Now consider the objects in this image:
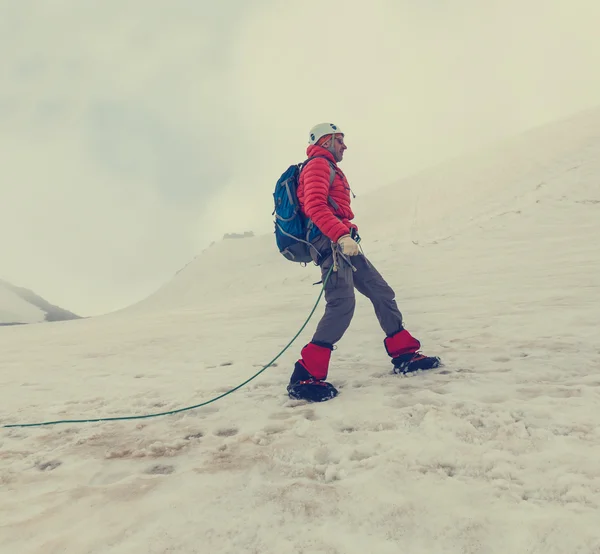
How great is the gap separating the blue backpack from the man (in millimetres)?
69

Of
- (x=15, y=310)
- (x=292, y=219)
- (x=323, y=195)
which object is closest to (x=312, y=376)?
(x=292, y=219)

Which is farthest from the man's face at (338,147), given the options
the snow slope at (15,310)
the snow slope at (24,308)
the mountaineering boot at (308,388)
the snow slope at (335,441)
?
the snow slope at (15,310)

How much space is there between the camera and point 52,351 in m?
8.92

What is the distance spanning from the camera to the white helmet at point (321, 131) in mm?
4512

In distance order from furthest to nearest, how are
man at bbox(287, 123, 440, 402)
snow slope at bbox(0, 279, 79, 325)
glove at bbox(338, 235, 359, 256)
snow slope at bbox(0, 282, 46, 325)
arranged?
snow slope at bbox(0, 279, 79, 325), snow slope at bbox(0, 282, 46, 325), man at bbox(287, 123, 440, 402), glove at bbox(338, 235, 359, 256)

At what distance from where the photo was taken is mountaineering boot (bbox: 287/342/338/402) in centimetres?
411

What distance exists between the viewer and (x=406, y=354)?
14.9 ft

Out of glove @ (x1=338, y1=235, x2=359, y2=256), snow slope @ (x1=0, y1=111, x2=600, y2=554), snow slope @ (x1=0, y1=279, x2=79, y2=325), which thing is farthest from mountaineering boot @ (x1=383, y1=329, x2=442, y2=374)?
snow slope @ (x1=0, y1=279, x2=79, y2=325)

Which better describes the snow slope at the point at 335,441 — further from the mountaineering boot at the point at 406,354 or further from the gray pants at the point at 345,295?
the gray pants at the point at 345,295

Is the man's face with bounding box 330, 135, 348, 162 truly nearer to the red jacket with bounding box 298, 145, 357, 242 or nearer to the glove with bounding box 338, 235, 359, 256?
the red jacket with bounding box 298, 145, 357, 242

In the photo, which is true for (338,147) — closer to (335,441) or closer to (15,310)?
(335,441)

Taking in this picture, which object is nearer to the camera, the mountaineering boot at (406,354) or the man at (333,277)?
the man at (333,277)

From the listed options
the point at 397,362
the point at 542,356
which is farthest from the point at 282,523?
the point at 542,356

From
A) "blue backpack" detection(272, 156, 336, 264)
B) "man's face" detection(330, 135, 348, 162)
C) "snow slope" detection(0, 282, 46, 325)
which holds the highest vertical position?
"snow slope" detection(0, 282, 46, 325)
